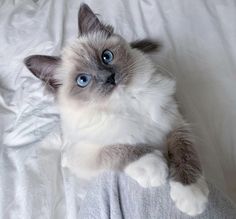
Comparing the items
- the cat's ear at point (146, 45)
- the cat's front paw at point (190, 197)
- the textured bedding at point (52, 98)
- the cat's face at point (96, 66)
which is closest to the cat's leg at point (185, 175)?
the cat's front paw at point (190, 197)

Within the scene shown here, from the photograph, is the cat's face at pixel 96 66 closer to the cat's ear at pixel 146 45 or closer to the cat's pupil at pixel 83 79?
the cat's pupil at pixel 83 79

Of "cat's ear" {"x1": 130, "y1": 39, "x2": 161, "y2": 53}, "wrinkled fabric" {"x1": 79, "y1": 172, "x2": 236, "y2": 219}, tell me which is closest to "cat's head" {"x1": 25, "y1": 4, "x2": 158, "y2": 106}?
"cat's ear" {"x1": 130, "y1": 39, "x2": 161, "y2": 53}

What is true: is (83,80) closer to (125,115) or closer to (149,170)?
(125,115)

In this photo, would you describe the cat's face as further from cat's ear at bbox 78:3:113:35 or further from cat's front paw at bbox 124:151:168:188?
cat's front paw at bbox 124:151:168:188

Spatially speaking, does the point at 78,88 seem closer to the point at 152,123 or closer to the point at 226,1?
the point at 152,123

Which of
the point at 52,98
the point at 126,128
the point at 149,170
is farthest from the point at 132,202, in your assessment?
the point at 52,98

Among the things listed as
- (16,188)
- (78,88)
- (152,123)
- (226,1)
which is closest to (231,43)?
(226,1)
